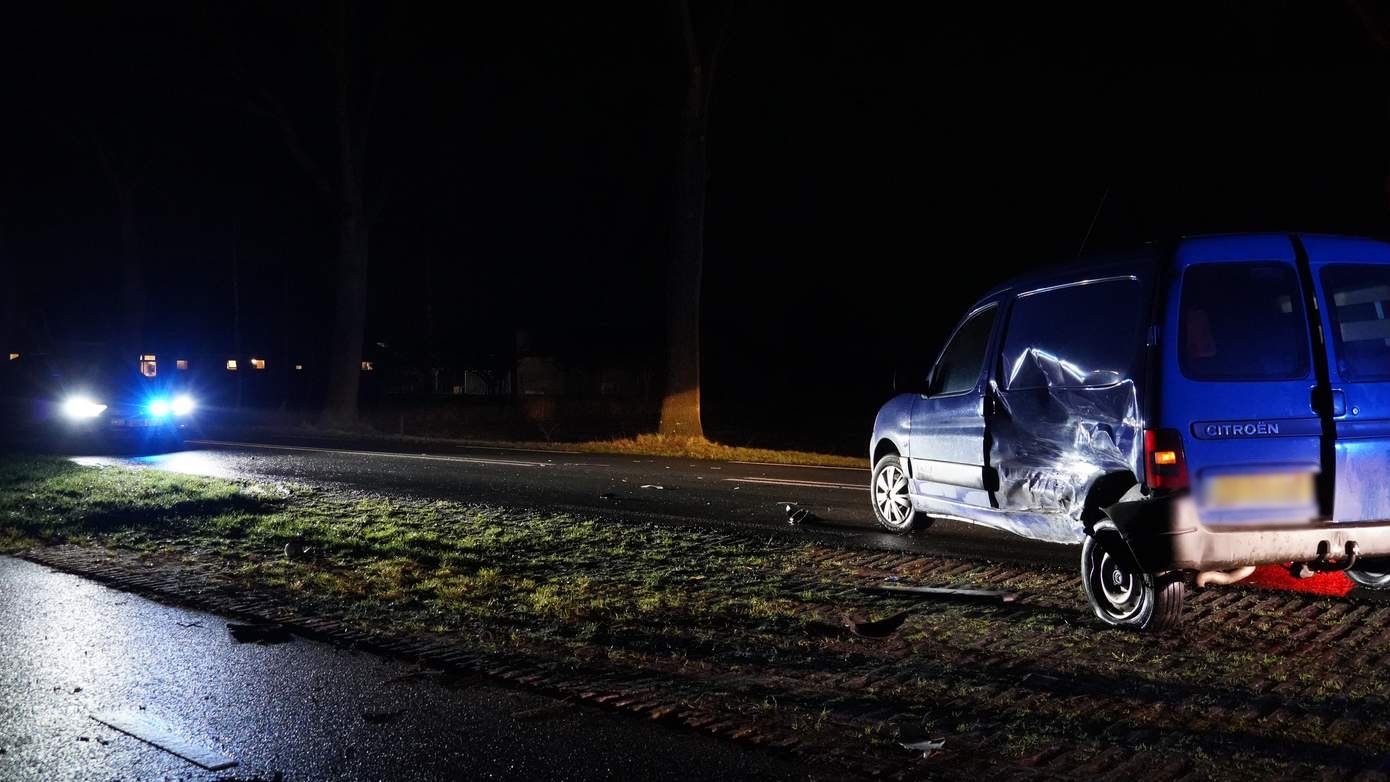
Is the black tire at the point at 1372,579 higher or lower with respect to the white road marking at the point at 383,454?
lower

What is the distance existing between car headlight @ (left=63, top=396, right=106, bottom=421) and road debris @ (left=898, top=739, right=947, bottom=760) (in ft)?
73.2

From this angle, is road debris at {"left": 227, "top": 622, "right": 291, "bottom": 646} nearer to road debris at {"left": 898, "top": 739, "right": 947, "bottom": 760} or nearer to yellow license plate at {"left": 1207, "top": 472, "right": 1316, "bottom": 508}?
road debris at {"left": 898, "top": 739, "right": 947, "bottom": 760}

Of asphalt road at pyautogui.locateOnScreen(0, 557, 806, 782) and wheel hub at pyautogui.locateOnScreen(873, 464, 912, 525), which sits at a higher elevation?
wheel hub at pyautogui.locateOnScreen(873, 464, 912, 525)

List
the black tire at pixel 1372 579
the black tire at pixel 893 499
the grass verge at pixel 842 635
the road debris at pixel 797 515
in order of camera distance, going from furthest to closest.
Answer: the road debris at pixel 797 515 < the black tire at pixel 893 499 < the black tire at pixel 1372 579 < the grass verge at pixel 842 635

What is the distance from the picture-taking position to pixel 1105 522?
6598mm

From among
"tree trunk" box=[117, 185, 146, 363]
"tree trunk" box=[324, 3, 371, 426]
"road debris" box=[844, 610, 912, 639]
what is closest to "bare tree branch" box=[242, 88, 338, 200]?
"tree trunk" box=[324, 3, 371, 426]

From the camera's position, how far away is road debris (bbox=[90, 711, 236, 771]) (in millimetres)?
4695

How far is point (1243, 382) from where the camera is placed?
6.14m

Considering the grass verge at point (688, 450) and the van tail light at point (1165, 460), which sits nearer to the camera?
the van tail light at point (1165, 460)

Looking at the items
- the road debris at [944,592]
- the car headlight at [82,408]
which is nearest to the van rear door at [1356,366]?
the road debris at [944,592]

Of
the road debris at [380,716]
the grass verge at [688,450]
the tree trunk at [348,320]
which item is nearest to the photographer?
the road debris at [380,716]

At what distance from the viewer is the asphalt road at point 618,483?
10.3 metres

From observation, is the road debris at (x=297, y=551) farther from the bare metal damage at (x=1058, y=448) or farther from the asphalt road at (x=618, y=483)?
the bare metal damage at (x=1058, y=448)

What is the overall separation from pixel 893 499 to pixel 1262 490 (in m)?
4.43
